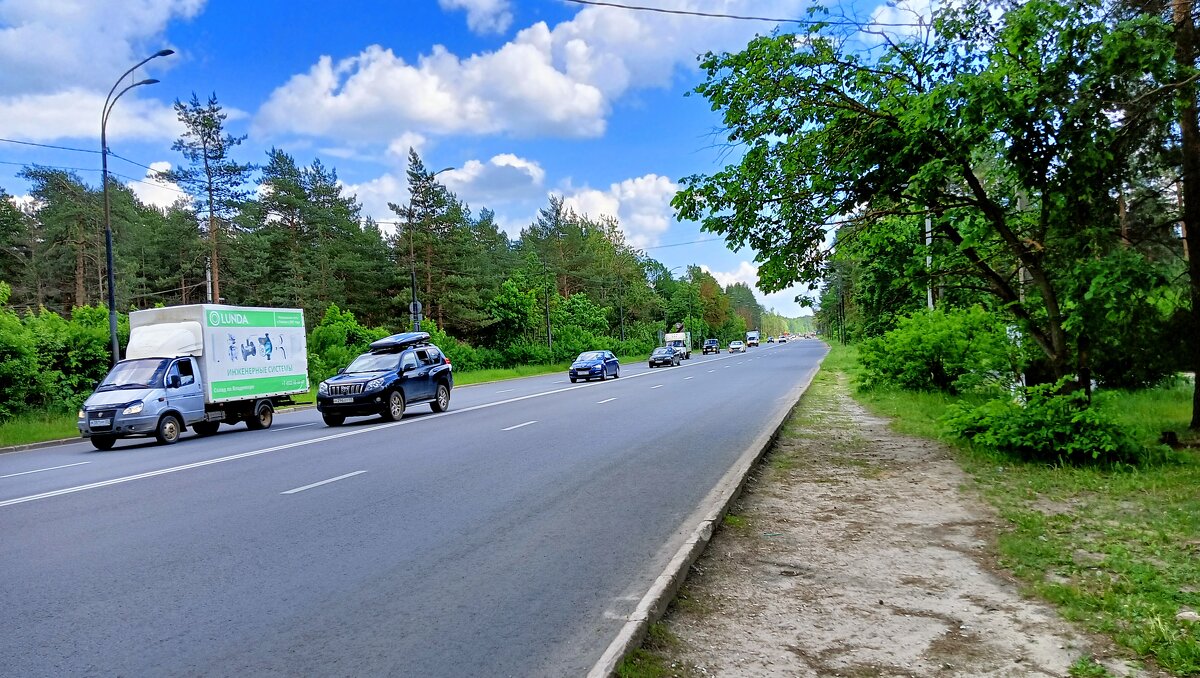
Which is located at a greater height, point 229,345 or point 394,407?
point 229,345

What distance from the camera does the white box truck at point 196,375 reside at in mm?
16672

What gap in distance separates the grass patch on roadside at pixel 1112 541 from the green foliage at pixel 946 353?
4.07 m

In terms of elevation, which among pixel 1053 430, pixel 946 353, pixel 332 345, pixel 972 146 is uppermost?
pixel 972 146

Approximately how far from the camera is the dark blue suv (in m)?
18.1

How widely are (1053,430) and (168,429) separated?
57.8ft

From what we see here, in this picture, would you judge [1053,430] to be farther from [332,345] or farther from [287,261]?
[287,261]

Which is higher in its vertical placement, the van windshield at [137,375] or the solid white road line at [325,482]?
the van windshield at [137,375]

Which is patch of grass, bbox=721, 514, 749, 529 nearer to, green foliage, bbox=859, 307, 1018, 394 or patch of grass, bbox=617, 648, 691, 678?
patch of grass, bbox=617, 648, 691, 678

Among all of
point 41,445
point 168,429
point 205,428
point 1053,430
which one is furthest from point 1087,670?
point 41,445

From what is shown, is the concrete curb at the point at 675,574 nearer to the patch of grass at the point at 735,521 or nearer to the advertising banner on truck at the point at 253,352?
the patch of grass at the point at 735,521

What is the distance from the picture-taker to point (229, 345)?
19281 mm

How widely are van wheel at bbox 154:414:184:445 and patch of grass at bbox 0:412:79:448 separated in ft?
13.9

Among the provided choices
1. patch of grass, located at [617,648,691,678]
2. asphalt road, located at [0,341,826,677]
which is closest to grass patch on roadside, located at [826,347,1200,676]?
patch of grass, located at [617,648,691,678]

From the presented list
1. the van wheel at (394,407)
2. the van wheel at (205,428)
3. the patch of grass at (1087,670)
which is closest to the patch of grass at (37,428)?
the van wheel at (205,428)
